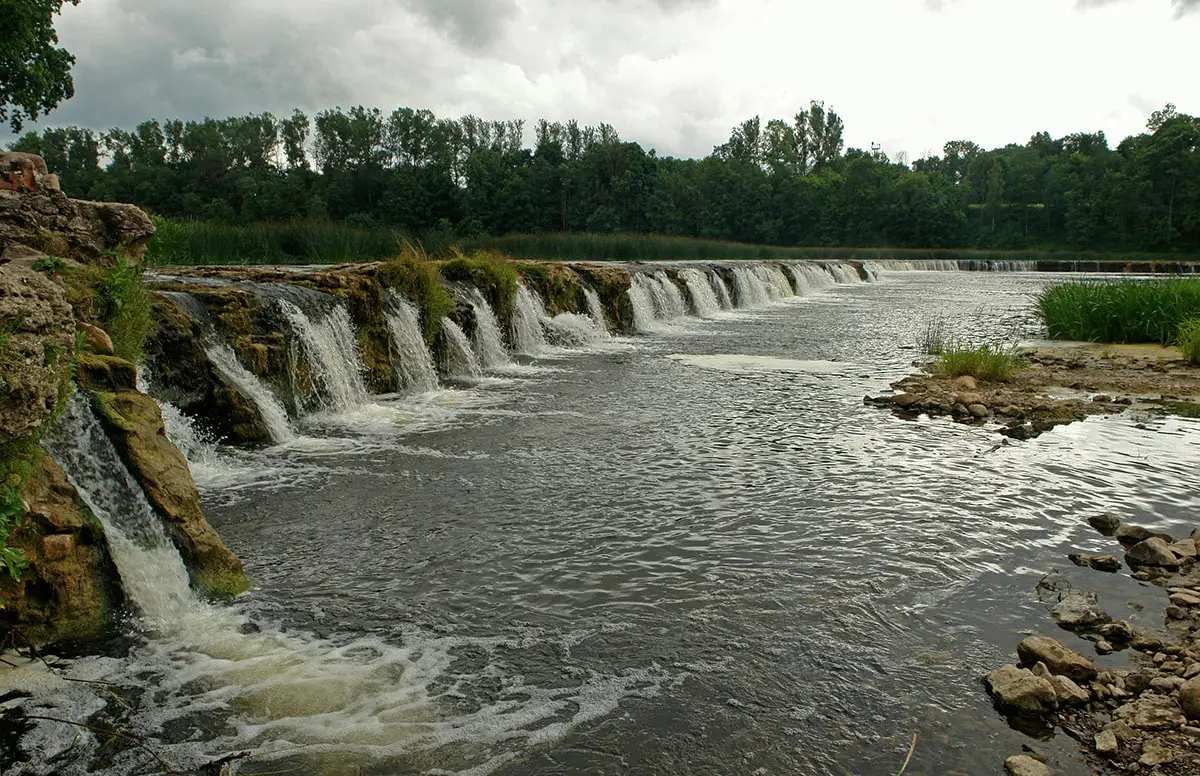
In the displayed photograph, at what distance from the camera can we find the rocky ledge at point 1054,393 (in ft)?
28.8

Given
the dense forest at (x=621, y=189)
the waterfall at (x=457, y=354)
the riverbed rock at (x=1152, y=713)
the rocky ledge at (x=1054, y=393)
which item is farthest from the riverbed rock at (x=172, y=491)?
the dense forest at (x=621, y=189)

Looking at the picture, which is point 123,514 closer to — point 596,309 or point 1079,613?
point 1079,613

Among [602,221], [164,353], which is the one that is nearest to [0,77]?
[164,353]

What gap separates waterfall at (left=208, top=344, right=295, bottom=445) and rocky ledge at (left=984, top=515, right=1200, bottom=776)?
6.59 metres

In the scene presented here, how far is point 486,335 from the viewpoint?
13.3 meters

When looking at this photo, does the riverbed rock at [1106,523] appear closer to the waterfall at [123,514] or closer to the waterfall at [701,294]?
the waterfall at [123,514]

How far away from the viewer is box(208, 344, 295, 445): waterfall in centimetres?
758

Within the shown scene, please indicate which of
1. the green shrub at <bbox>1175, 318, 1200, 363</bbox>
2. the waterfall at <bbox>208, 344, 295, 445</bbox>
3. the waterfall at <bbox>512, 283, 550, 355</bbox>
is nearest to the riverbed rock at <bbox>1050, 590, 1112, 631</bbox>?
the waterfall at <bbox>208, 344, 295, 445</bbox>

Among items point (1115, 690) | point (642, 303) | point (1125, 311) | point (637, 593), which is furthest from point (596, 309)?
point (1115, 690)

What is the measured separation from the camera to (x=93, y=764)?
2742 millimetres

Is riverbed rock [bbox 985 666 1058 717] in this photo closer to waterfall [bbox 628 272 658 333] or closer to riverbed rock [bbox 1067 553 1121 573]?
riverbed rock [bbox 1067 553 1121 573]

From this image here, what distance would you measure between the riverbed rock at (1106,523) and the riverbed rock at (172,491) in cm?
542

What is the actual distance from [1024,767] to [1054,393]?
8691mm

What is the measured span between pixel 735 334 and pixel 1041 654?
1509 centimetres
